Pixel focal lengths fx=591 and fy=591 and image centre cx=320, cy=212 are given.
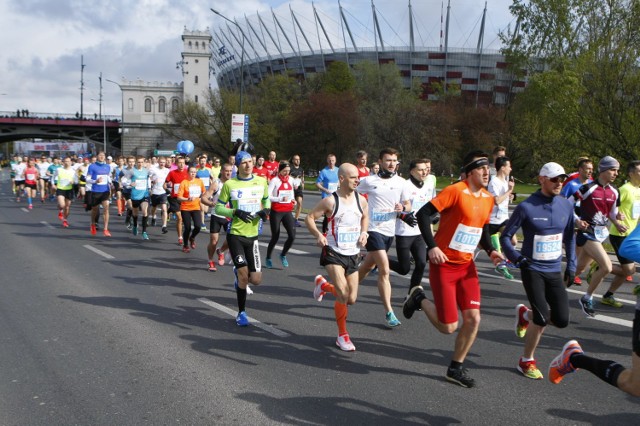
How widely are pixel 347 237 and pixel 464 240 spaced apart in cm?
136

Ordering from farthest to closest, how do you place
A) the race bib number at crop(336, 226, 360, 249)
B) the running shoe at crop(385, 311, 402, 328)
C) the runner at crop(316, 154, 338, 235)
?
the runner at crop(316, 154, 338, 235) → the running shoe at crop(385, 311, 402, 328) → the race bib number at crop(336, 226, 360, 249)

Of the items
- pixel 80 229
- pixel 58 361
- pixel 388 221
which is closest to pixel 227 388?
pixel 58 361

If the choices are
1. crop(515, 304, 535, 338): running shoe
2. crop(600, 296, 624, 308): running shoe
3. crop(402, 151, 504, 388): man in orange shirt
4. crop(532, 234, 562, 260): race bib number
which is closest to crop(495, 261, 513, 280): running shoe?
crop(600, 296, 624, 308): running shoe

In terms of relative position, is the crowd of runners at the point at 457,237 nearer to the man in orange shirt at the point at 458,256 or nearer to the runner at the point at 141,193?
the man in orange shirt at the point at 458,256

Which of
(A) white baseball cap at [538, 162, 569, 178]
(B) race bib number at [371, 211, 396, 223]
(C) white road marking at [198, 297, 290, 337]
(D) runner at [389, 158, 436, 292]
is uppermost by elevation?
(A) white baseball cap at [538, 162, 569, 178]

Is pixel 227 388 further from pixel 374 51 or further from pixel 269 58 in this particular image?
pixel 269 58

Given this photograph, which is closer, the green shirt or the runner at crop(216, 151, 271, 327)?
the runner at crop(216, 151, 271, 327)

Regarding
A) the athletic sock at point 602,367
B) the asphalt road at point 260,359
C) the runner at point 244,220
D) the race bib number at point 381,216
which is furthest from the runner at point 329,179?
the athletic sock at point 602,367

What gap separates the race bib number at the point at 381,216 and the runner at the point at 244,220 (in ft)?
4.23

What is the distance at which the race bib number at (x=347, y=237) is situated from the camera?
5785 millimetres

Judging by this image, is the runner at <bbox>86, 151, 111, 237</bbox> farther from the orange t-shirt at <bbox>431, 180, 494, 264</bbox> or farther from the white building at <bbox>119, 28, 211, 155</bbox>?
the white building at <bbox>119, 28, 211, 155</bbox>

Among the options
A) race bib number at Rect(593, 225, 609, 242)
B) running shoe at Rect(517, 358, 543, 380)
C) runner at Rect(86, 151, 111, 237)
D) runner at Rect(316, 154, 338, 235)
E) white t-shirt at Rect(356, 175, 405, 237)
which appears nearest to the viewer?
running shoe at Rect(517, 358, 543, 380)

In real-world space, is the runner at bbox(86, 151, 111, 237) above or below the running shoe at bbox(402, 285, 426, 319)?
above

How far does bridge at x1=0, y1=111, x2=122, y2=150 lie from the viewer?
375ft
